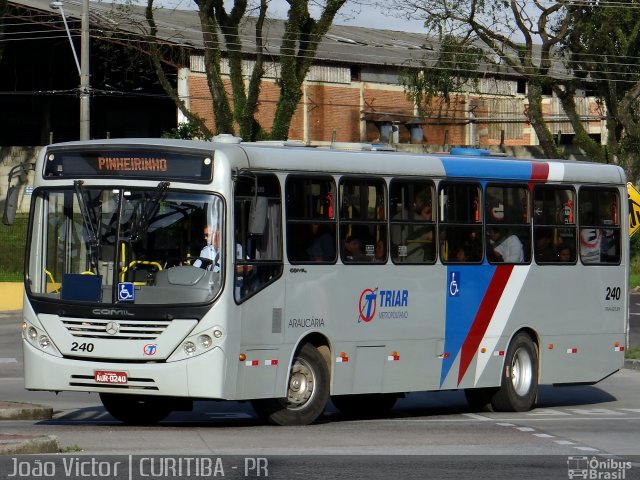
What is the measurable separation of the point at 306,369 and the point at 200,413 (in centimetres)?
247

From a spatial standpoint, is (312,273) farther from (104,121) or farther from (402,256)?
(104,121)

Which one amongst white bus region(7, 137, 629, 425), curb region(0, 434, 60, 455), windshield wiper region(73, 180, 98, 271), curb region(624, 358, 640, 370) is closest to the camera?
curb region(0, 434, 60, 455)

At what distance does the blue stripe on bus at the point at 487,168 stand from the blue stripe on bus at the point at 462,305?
1134mm

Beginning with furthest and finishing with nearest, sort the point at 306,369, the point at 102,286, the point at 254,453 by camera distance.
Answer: the point at 306,369 < the point at 102,286 < the point at 254,453

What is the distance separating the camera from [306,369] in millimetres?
15016

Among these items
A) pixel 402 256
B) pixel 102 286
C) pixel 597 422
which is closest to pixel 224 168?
pixel 102 286

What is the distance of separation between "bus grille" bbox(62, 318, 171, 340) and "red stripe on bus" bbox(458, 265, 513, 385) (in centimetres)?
459

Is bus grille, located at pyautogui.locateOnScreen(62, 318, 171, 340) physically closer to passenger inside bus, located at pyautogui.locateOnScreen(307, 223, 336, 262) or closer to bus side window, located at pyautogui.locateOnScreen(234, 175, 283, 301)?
bus side window, located at pyautogui.locateOnScreen(234, 175, 283, 301)

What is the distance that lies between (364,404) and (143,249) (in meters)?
4.80

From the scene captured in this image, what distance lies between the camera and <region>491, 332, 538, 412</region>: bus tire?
17828 mm

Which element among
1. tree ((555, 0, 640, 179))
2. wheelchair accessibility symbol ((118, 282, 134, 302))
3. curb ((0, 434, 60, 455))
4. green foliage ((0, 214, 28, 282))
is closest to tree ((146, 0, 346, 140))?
green foliage ((0, 214, 28, 282))

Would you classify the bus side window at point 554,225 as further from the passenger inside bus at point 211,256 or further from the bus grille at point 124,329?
the bus grille at point 124,329

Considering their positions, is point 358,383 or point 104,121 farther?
point 104,121

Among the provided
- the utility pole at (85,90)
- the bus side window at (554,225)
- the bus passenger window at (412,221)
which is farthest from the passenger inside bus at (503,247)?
the utility pole at (85,90)
